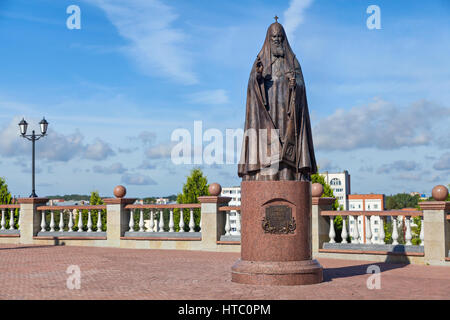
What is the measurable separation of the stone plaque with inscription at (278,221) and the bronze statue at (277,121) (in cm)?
64

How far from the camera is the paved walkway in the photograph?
27.1ft

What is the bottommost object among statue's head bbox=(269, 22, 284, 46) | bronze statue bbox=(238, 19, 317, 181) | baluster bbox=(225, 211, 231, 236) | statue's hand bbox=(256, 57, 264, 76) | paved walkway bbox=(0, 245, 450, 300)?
paved walkway bbox=(0, 245, 450, 300)

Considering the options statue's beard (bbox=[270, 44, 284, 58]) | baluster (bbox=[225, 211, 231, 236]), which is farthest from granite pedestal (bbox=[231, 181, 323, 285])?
baluster (bbox=[225, 211, 231, 236])

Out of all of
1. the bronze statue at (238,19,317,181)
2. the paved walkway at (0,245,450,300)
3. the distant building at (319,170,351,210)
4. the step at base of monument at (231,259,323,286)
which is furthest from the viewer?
→ the distant building at (319,170,351,210)

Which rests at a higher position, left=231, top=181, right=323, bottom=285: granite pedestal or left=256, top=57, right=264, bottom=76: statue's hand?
left=256, top=57, right=264, bottom=76: statue's hand

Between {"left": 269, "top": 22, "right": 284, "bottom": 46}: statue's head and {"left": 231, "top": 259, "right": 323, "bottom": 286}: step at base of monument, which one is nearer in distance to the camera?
{"left": 231, "top": 259, "right": 323, "bottom": 286}: step at base of monument

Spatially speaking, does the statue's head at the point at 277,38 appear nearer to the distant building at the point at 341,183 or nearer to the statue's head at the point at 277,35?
the statue's head at the point at 277,35

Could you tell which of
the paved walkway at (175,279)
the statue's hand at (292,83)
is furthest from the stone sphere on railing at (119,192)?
the statue's hand at (292,83)

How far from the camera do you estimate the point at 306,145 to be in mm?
9883

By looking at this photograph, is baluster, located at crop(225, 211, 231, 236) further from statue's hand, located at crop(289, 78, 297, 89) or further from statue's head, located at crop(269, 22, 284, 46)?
statue's head, located at crop(269, 22, 284, 46)

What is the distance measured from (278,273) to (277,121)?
2861 millimetres

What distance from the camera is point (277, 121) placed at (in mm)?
9883

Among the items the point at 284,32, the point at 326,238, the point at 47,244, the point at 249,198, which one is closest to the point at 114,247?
the point at 47,244
